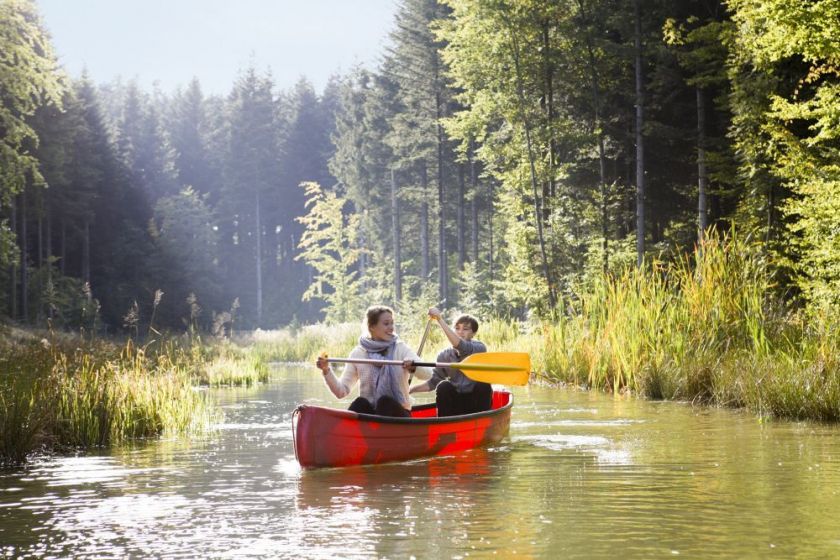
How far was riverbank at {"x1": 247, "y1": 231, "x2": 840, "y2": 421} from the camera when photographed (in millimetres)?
13320

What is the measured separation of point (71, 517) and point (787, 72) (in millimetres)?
17330

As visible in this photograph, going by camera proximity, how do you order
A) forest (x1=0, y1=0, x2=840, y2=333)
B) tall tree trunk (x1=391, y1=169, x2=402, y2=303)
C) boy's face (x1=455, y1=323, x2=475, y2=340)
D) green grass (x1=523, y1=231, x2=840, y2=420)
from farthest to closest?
tall tree trunk (x1=391, y1=169, x2=402, y2=303), forest (x1=0, y1=0, x2=840, y2=333), green grass (x1=523, y1=231, x2=840, y2=420), boy's face (x1=455, y1=323, x2=475, y2=340)

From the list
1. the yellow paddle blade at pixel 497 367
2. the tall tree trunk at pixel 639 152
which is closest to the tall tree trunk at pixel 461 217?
the tall tree trunk at pixel 639 152

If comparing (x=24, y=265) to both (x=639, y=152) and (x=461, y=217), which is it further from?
(x=639, y=152)

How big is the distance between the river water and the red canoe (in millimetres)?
179

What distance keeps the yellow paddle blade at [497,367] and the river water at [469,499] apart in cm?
84

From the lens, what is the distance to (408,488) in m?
9.39

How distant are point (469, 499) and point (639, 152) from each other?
17.9 metres

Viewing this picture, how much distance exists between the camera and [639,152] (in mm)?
25203

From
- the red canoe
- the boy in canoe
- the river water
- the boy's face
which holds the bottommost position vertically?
the river water

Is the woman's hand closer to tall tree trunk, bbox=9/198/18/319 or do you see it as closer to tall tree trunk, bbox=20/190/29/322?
tall tree trunk, bbox=20/190/29/322

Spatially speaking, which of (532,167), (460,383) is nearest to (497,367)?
(460,383)

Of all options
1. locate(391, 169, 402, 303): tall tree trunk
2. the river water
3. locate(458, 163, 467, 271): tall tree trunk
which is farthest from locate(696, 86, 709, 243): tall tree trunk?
locate(391, 169, 402, 303): tall tree trunk

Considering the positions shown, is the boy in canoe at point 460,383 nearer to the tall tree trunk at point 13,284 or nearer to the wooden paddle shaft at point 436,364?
the wooden paddle shaft at point 436,364
